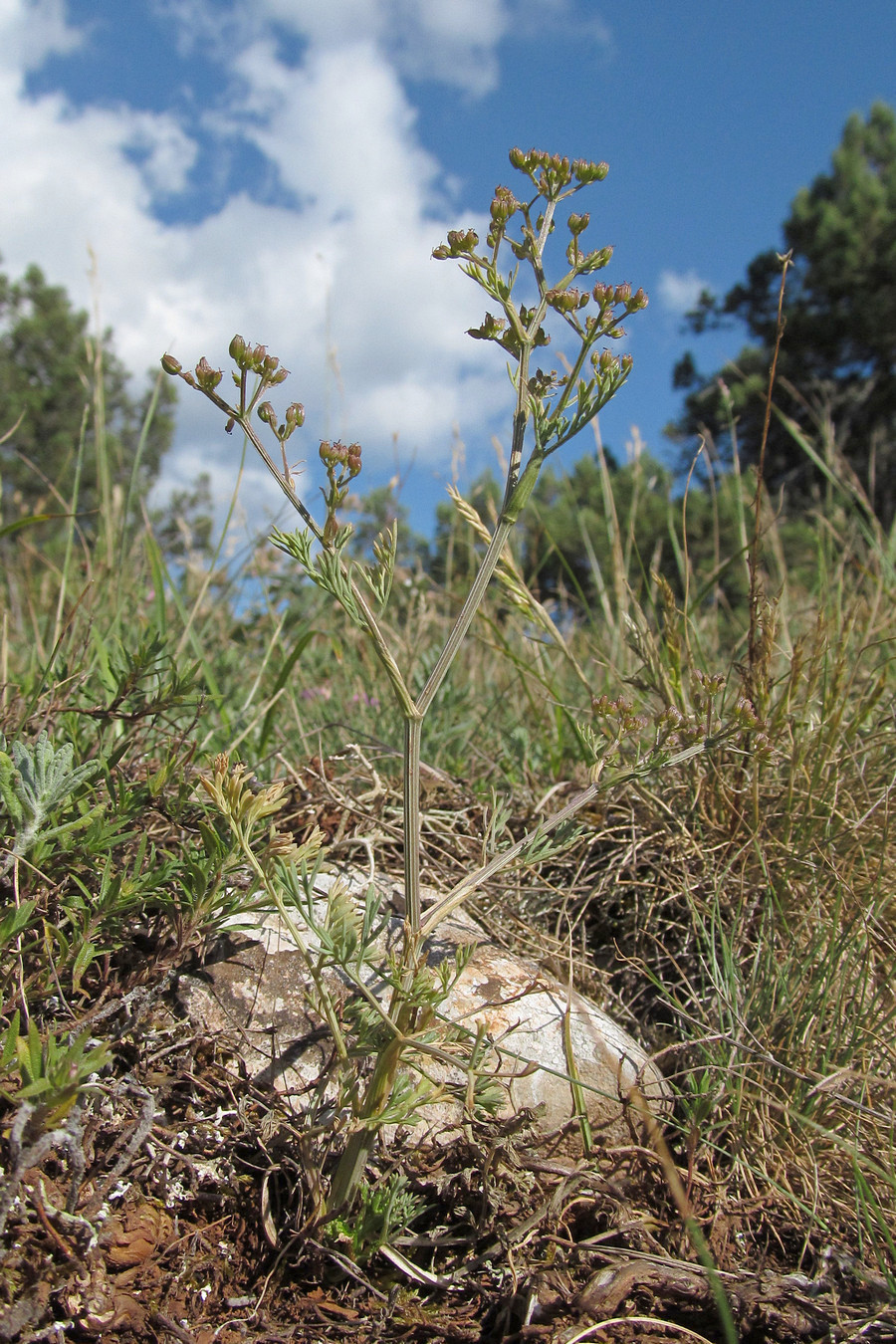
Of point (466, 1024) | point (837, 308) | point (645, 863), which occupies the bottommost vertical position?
point (466, 1024)

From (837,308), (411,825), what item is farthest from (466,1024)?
(837,308)

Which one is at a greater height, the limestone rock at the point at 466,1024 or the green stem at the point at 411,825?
the green stem at the point at 411,825

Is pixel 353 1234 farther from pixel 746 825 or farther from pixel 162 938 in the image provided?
pixel 746 825

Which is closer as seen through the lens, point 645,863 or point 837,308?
point 645,863

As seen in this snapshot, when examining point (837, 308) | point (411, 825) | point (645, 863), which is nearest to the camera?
point (411, 825)

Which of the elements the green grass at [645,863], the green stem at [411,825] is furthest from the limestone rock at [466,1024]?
the green stem at [411,825]

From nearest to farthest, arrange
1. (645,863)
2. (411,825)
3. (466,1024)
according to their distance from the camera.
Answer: (411,825) → (466,1024) → (645,863)

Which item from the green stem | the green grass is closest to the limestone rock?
the green grass

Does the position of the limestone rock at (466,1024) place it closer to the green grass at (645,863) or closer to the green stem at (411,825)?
the green grass at (645,863)

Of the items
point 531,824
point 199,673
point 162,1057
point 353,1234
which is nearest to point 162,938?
point 162,1057

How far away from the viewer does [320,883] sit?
1572mm

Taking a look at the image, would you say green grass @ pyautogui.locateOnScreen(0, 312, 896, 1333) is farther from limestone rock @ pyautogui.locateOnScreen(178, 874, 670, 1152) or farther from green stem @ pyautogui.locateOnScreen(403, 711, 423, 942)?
green stem @ pyautogui.locateOnScreen(403, 711, 423, 942)

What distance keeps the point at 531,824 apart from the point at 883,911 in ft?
2.40

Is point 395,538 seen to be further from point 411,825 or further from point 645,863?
point 645,863
